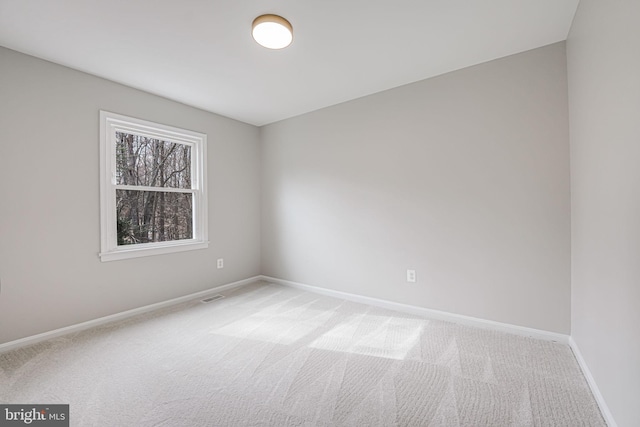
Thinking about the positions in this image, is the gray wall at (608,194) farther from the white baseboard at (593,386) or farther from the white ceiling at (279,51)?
the white ceiling at (279,51)

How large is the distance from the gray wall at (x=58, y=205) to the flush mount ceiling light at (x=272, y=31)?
A: 5.91 ft

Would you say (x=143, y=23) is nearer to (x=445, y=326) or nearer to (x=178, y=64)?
(x=178, y=64)

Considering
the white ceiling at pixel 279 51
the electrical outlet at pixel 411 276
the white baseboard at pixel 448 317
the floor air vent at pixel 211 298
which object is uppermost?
the white ceiling at pixel 279 51

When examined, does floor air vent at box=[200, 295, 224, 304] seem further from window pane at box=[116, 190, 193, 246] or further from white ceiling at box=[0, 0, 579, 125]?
white ceiling at box=[0, 0, 579, 125]

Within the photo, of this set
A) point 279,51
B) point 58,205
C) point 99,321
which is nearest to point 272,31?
point 279,51

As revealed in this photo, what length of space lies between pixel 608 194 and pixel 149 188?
12.7 feet

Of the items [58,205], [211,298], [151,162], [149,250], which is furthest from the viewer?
[211,298]

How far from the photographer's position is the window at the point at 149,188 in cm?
276

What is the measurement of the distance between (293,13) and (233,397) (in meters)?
2.50

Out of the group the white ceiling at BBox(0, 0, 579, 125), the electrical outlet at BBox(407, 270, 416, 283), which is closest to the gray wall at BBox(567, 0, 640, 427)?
the white ceiling at BBox(0, 0, 579, 125)

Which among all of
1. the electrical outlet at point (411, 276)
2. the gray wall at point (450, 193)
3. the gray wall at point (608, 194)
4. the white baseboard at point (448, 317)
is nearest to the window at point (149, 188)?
the gray wall at point (450, 193)

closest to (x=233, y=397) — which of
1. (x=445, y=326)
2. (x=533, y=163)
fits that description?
(x=445, y=326)

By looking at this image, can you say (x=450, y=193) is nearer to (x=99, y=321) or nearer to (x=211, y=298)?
(x=211, y=298)

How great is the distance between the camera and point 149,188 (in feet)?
10.2
